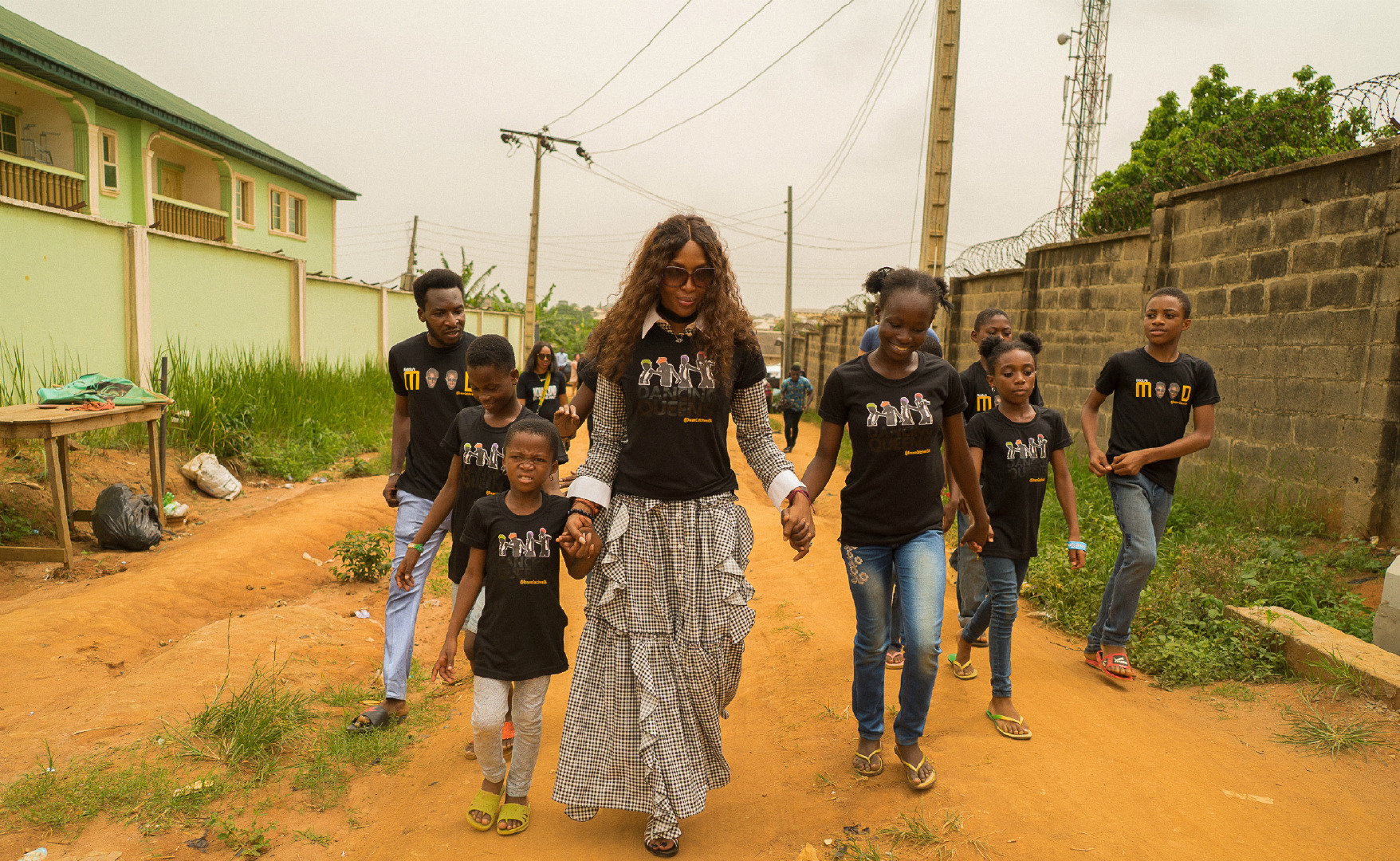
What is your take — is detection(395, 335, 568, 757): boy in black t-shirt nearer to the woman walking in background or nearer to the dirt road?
the dirt road

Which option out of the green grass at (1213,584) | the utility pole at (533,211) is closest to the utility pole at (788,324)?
the utility pole at (533,211)

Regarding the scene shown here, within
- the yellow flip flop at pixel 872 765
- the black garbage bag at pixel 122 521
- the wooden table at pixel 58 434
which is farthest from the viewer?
the black garbage bag at pixel 122 521

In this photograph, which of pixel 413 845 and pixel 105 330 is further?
pixel 105 330

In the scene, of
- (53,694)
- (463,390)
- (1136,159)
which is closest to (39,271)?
(53,694)

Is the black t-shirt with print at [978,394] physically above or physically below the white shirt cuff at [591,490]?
above

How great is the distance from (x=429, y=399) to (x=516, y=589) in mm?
1417

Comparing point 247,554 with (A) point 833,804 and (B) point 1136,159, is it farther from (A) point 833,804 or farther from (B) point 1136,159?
(B) point 1136,159

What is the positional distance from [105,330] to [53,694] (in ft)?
22.0

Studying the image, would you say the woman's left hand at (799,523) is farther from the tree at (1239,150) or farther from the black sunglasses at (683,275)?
→ the tree at (1239,150)

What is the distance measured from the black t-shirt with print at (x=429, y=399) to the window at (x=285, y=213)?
22.2 m

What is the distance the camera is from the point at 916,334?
10.8 feet

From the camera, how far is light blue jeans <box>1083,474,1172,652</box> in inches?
175

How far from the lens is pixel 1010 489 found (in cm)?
409

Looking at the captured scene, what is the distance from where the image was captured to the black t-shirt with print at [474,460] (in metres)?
3.65
